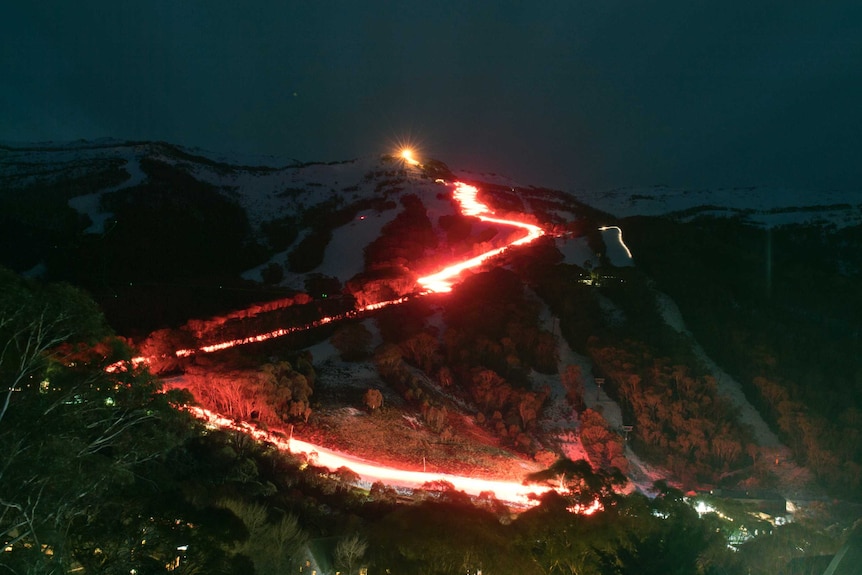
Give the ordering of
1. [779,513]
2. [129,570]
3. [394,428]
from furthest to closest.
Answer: [394,428]
[779,513]
[129,570]

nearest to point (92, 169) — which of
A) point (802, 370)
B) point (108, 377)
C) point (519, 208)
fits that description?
point (519, 208)

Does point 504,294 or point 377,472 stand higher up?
point 504,294

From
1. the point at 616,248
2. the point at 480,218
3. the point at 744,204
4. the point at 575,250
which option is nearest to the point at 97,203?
the point at 480,218

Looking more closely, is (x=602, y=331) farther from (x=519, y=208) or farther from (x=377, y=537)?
(x=519, y=208)

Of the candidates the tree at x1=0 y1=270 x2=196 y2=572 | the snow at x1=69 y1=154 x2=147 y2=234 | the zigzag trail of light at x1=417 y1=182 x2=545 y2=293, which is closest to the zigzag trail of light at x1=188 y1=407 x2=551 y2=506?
the tree at x1=0 y1=270 x2=196 y2=572

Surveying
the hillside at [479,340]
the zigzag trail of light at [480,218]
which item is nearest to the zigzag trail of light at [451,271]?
the zigzag trail of light at [480,218]

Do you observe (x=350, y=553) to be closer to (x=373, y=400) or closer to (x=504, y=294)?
(x=373, y=400)

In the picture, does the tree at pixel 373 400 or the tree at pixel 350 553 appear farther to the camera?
the tree at pixel 373 400

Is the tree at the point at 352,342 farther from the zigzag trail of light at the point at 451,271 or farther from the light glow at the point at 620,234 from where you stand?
the light glow at the point at 620,234
